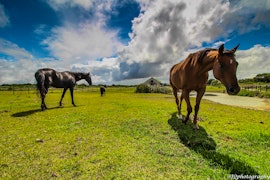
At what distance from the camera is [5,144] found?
4.14 metres

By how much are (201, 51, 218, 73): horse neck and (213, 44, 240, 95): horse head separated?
0.40 metres

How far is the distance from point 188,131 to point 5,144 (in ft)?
18.9

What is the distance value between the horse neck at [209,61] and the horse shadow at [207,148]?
2.13 m

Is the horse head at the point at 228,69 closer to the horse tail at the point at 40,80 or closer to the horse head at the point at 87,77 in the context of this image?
the horse tail at the point at 40,80

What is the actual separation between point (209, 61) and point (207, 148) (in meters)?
2.45

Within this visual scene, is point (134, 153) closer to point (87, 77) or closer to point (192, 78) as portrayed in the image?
point (192, 78)

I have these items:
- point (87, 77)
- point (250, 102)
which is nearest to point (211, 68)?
point (87, 77)

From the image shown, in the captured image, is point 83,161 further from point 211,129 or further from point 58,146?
point 211,129

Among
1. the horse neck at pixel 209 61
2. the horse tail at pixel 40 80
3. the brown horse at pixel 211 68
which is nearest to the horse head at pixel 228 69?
the brown horse at pixel 211 68

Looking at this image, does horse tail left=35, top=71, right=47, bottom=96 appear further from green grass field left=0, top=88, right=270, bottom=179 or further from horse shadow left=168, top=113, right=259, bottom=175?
horse shadow left=168, top=113, right=259, bottom=175

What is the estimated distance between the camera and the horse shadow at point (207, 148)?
9.13ft

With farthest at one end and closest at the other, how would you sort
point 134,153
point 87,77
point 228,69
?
1. point 87,77
2. point 134,153
3. point 228,69

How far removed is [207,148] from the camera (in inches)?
148

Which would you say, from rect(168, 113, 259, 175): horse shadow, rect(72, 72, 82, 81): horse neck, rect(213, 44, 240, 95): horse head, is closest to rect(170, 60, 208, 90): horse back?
rect(213, 44, 240, 95): horse head
